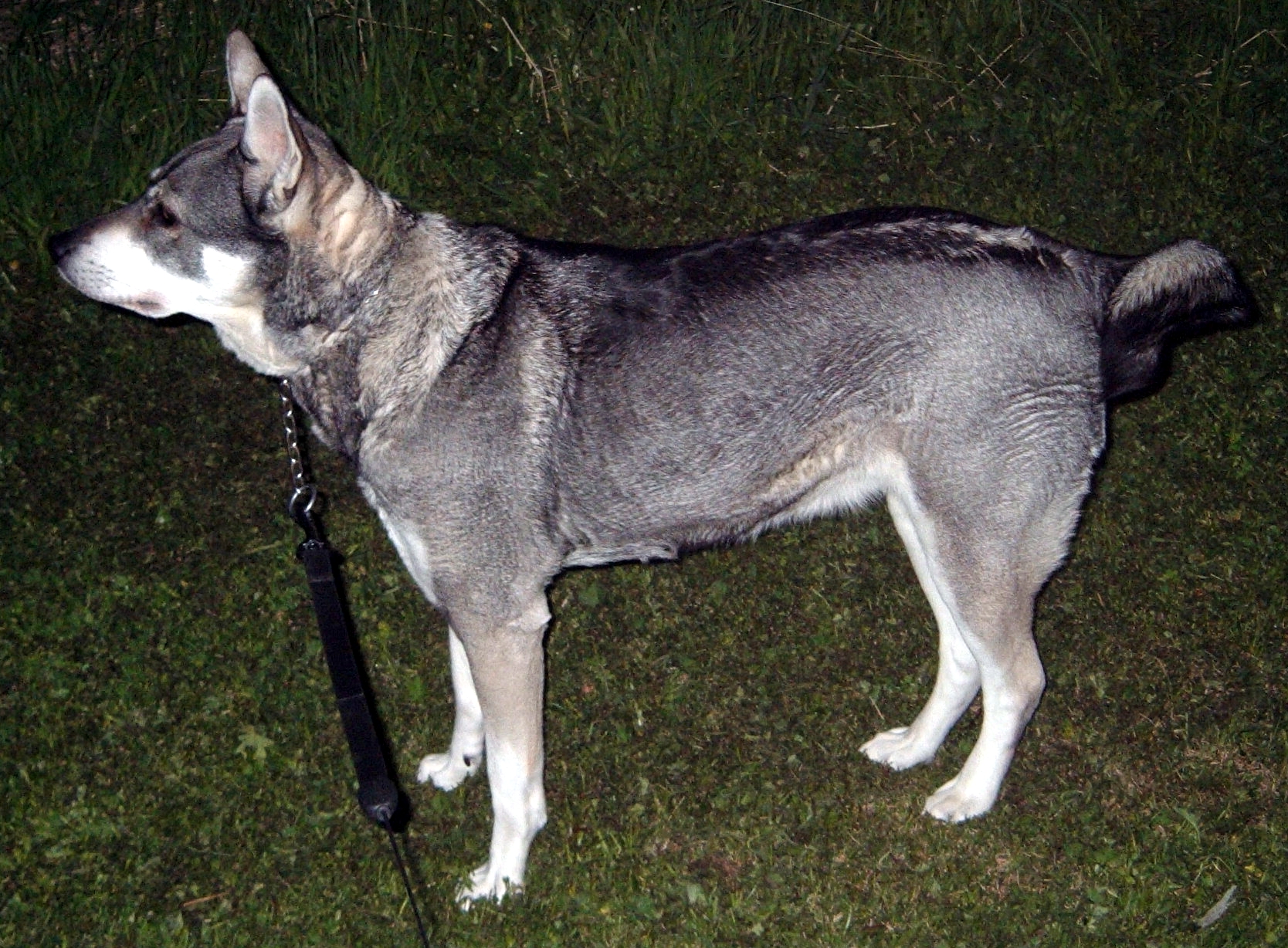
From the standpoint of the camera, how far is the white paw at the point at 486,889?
3.98m

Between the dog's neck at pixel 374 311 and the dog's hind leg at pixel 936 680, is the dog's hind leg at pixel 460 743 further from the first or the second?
the dog's hind leg at pixel 936 680

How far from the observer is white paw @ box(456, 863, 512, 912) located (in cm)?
398

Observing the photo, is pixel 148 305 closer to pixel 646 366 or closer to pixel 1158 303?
pixel 646 366

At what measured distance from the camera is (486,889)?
13.1ft

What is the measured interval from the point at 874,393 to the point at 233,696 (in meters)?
2.56

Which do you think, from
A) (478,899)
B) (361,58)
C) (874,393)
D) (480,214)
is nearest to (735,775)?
(478,899)

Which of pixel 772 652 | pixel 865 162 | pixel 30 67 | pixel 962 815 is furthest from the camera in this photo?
pixel 865 162

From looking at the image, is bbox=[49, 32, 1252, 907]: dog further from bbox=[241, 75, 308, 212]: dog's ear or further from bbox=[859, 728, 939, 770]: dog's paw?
bbox=[859, 728, 939, 770]: dog's paw

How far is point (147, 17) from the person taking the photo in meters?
5.98

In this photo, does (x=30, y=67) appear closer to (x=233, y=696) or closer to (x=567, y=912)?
(x=233, y=696)

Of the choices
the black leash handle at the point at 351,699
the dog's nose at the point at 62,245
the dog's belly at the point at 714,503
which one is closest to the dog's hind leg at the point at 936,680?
the dog's belly at the point at 714,503

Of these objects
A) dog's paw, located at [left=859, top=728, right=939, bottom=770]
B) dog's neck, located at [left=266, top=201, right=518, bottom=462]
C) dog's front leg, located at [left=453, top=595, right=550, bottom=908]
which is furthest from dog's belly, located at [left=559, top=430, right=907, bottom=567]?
dog's paw, located at [left=859, top=728, right=939, bottom=770]

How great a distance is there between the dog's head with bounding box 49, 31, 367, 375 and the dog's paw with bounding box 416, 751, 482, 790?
1.63 meters

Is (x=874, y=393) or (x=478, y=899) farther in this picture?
(x=478, y=899)
